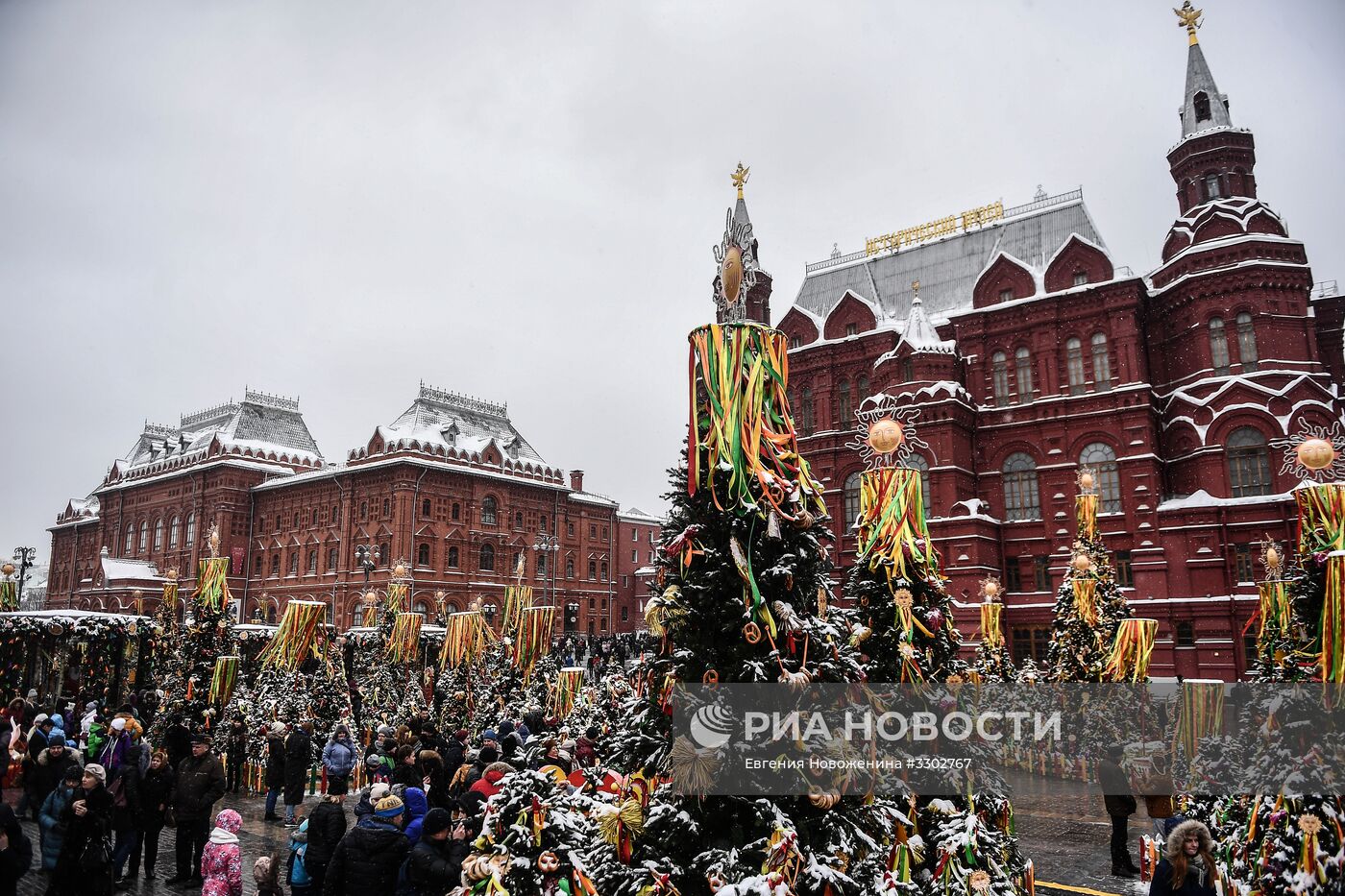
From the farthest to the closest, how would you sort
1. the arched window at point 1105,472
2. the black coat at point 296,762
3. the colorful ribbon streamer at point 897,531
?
the arched window at point 1105,472
the black coat at point 296,762
the colorful ribbon streamer at point 897,531

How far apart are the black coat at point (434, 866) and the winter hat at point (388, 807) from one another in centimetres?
44

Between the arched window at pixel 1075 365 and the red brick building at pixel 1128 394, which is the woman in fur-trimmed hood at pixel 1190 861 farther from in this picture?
the arched window at pixel 1075 365

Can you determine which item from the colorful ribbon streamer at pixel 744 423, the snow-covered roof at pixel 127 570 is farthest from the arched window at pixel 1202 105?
the snow-covered roof at pixel 127 570

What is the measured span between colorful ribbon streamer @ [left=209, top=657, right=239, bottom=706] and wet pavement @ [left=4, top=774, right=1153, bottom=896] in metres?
2.00

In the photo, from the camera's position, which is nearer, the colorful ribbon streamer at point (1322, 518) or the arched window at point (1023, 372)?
the colorful ribbon streamer at point (1322, 518)

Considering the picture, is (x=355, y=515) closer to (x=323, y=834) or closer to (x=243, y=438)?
(x=243, y=438)

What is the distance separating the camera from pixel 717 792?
17.6ft

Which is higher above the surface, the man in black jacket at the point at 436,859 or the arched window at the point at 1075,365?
the arched window at the point at 1075,365

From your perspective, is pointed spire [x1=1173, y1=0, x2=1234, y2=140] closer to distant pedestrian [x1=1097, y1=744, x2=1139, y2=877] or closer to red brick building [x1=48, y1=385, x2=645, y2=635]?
distant pedestrian [x1=1097, y1=744, x2=1139, y2=877]

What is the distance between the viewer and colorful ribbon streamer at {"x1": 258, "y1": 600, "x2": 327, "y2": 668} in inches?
712

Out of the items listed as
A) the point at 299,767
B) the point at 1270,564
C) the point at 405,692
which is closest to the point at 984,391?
the point at 1270,564

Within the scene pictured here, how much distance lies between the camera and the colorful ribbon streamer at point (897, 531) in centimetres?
952

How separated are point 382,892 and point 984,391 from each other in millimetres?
31389

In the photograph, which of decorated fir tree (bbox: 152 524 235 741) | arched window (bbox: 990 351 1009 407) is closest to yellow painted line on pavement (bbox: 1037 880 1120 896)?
decorated fir tree (bbox: 152 524 235 741)
